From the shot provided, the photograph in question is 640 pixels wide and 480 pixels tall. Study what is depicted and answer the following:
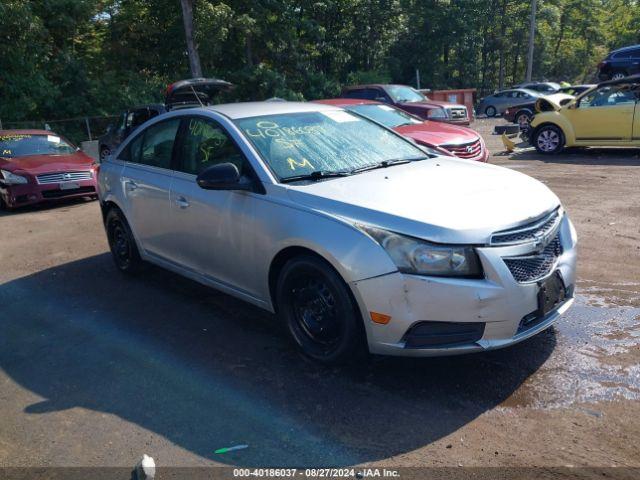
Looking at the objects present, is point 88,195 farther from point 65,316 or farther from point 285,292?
point 285,292

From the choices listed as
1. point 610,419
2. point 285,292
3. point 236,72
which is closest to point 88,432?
point 285,292

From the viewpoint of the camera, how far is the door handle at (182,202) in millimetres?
4945

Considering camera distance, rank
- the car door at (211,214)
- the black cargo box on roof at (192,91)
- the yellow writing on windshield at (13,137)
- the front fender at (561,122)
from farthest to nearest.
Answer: the front fender at (561,122)
the yellow writing on windshield at (13,137)
the black cargo box on roof at (192,91)
the car door at (211,214)

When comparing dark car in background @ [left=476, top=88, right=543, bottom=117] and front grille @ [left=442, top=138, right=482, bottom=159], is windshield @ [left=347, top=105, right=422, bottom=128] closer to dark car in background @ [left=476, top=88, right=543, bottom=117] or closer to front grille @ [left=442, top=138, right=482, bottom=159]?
front grille @ [left=442, top=138, right=482, bottom=159]

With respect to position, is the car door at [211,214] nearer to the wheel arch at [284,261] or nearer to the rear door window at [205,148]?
the rear door window at [205,148]

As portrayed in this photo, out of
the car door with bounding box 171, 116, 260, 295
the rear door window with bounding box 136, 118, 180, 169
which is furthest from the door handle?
the rear door window with bounding box 136, 118, 180, 169

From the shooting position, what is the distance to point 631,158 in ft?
40.0

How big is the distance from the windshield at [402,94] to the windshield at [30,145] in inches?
325

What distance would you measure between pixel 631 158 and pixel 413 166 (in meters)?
9.45

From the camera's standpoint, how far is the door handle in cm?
495

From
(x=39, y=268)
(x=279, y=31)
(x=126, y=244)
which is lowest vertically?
(x=39, y=268)

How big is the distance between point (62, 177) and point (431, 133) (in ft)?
22.0

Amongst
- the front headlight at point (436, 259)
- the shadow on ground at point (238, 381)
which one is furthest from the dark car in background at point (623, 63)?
the front headlight at point (436, 259)

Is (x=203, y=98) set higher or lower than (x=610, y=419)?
higher
